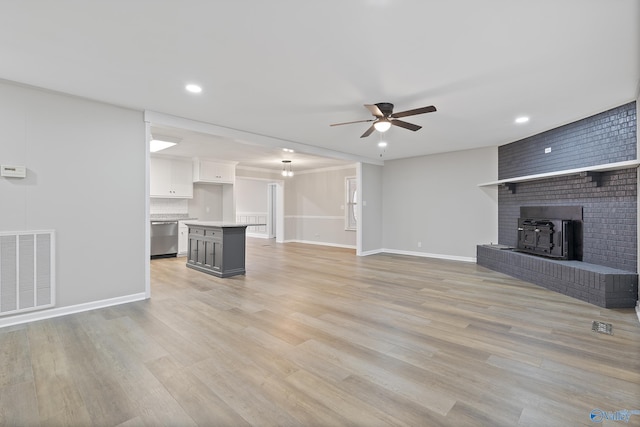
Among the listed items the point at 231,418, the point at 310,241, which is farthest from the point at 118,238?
the point at 310,241

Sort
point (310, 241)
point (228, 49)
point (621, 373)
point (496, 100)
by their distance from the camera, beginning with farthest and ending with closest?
point (310, 241) → point (496, 100) → point (228, 49) → point (621, 373)

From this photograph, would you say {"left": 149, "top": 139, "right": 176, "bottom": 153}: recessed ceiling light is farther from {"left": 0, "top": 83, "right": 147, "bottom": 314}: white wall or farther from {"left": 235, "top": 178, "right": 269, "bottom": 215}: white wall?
{"left": 235, "top": 178, "right": 269, "bottom": 215}: white wall

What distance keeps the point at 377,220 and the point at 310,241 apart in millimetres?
2897

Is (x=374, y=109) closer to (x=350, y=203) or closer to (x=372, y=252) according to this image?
(x=372, y=252)

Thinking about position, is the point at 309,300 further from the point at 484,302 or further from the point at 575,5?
the point at 575,5

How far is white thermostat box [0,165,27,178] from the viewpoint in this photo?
3084mm

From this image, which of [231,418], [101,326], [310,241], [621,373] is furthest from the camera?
[310,241]

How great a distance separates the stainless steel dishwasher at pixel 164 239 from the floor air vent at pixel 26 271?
3857mm

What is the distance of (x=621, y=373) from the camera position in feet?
7.27

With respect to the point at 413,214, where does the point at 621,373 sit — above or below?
below

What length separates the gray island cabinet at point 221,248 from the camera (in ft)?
17.2

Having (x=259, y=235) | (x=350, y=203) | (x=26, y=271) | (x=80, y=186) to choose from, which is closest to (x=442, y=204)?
(x=350, y=203)

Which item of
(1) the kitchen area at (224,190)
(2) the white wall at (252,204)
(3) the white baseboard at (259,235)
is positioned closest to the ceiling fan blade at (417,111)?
(1) the kitchen area at (224,190)

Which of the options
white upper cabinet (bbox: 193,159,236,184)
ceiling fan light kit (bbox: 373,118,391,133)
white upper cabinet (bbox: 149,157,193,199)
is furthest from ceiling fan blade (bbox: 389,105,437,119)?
white upper cabinet (bbox: 149,157,193,199)
